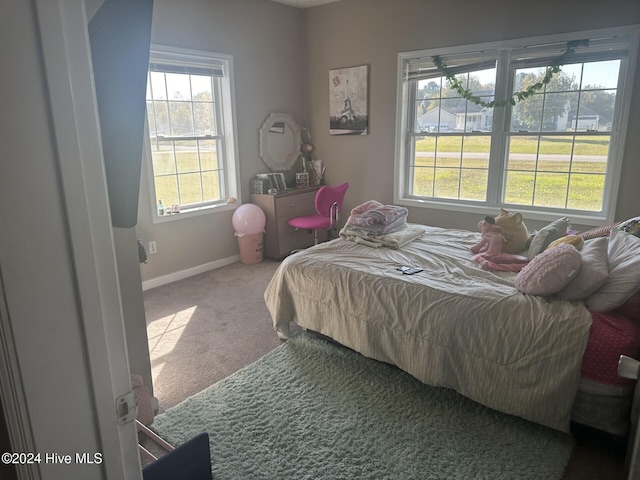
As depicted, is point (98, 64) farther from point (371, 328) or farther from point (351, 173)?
point (351, 173)

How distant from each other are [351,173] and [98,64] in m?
4.36

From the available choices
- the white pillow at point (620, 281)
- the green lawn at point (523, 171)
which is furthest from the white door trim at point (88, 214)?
the green lawn at point (523, 171)

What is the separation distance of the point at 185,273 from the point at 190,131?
4.73ft

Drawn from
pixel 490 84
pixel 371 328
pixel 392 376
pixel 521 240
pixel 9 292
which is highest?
pixel 490 84

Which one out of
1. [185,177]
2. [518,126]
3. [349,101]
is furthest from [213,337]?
[518,126]

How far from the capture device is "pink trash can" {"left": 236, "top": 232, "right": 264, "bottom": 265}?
15.7ft

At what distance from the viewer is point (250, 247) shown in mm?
4805

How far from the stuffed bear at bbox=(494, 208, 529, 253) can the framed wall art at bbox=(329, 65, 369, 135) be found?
238cm

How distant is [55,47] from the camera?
572 millimetres

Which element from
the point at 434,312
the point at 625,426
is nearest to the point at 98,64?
the point at 434,312

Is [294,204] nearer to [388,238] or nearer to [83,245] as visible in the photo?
[388,238]

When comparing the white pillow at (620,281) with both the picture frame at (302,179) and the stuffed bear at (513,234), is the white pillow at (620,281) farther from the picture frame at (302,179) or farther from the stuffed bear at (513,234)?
the picture frame at (302,179)

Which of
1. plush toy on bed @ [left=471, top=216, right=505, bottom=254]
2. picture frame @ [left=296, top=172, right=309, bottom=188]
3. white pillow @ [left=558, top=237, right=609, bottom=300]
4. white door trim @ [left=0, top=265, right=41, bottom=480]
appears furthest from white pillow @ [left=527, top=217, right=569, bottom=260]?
picture frame @ [left=296, top=172, right=309, bottom=188]

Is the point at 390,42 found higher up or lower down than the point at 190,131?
higher up
